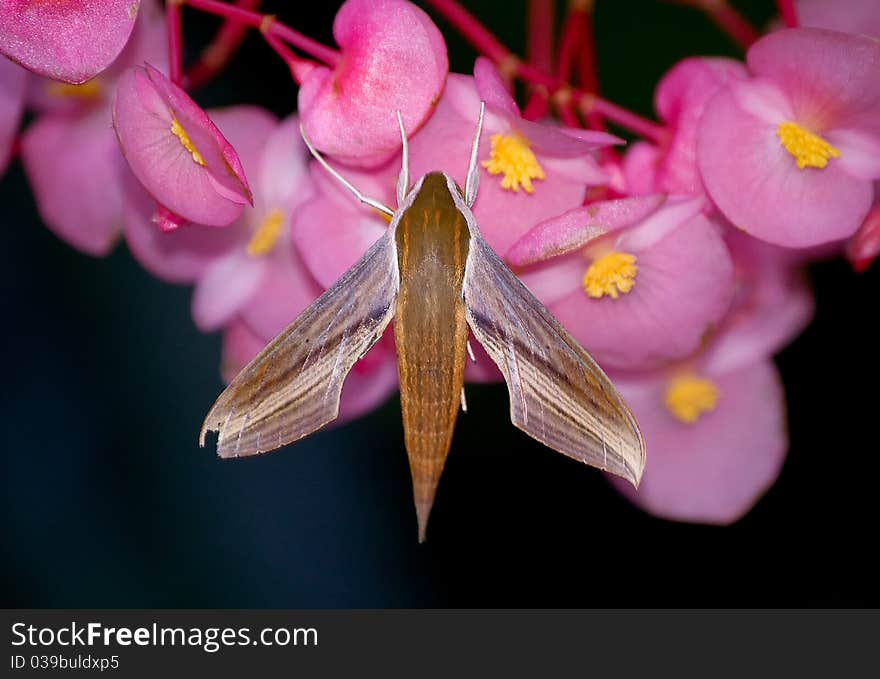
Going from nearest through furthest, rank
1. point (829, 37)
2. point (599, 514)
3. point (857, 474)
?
point (829, 37) < point (857, 474) < point (599, 514)

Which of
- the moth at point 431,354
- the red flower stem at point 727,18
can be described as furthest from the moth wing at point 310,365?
the red flower stem at point 727,18

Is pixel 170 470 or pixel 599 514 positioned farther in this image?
pixel 170 470

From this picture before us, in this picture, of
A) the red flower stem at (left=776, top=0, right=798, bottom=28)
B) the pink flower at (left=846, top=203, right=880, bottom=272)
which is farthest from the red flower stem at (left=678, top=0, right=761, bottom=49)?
the pink flower at (left=846, top=203, right=880, bottom=272)

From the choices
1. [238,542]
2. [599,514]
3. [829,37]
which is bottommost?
[238,542]

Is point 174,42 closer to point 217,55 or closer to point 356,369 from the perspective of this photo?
point 217,55

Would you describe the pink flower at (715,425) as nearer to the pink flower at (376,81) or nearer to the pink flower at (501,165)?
the pink flower at (501,165)

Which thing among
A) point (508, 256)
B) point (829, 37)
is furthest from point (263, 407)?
point (829, 37)

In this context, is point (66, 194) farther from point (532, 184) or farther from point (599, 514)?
point (599, 514)
